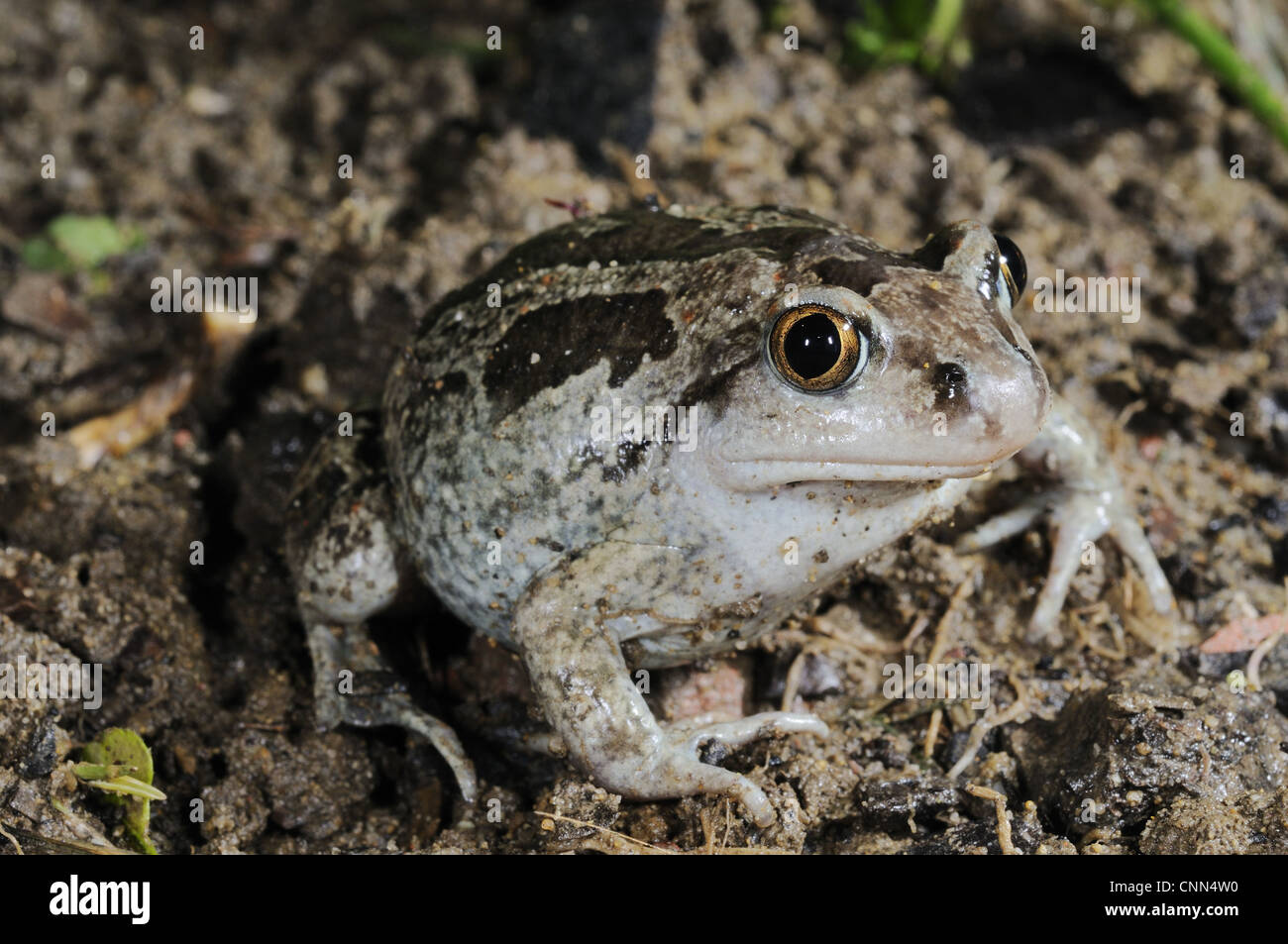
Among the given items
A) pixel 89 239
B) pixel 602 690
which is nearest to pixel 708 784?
pixel 602 690

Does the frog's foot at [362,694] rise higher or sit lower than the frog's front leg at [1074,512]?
lower

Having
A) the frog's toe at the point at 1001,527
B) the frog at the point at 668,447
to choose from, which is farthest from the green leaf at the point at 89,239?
the frog's toe at the point at 1001,527

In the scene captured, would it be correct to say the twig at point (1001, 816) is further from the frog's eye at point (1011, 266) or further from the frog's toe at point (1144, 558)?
the frog's eye at point (1011, 266)

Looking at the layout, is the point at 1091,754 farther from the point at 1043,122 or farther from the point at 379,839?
the point at 1043,122

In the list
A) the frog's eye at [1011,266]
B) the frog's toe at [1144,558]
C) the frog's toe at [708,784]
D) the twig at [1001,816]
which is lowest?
the twig at [1001,816]

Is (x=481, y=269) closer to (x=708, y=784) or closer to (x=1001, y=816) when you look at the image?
(x=708, y=784)
